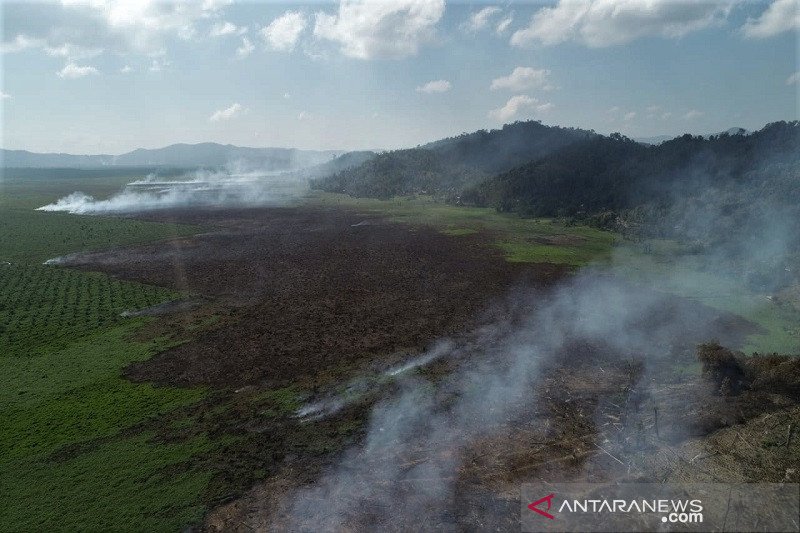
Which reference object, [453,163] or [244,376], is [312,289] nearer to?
[244,376]

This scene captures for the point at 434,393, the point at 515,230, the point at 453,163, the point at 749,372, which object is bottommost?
the point at 434,393

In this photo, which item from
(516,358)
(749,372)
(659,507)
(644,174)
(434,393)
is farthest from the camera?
(644,174)

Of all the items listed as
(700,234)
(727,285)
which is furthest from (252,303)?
(700,234)

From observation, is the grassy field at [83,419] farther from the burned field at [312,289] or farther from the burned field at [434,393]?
the burned field at [312,289]

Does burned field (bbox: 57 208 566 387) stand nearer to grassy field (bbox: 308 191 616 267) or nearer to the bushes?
grassy field (bbox: 308 191 616 267)

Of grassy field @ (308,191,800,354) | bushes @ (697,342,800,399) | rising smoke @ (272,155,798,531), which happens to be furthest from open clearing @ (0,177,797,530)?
grassy field @ (308,191,800,354)

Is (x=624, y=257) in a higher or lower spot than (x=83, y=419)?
higher

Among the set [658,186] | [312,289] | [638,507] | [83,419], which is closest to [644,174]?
[658,186]

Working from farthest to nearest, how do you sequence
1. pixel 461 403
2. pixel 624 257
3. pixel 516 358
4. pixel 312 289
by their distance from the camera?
pixel 624 257
pixel 312 289
pixel 516 358
pixel 461 403

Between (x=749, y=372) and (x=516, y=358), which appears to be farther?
(x=516, y=358)
